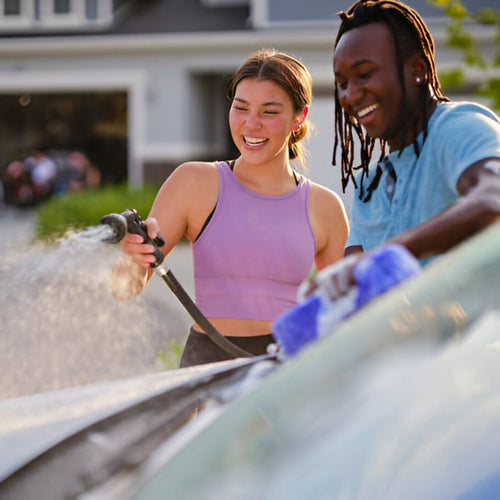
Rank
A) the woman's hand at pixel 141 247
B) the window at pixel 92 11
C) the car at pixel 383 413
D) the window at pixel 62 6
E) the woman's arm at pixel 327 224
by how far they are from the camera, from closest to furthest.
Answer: the car at pixel 383 413
the woman's hand at pixel 141 247
the woman's arm at pixel 327 224
the window at pixel 92 11
the window at pixel 62 6

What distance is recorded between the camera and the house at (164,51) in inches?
631

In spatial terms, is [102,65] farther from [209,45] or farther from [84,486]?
[84,486]

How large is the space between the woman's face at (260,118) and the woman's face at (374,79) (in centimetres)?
80

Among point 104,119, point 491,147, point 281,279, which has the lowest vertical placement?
point 104,119

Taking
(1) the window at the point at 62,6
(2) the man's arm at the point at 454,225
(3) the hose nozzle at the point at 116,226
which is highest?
(2) the man's arm at the point at 454,225

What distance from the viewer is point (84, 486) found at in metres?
1.22

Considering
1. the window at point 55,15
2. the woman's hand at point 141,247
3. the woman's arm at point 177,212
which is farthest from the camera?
the window at point 55,15

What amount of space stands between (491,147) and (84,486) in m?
0.82

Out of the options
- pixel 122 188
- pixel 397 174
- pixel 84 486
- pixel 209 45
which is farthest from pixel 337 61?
pixel 209 45

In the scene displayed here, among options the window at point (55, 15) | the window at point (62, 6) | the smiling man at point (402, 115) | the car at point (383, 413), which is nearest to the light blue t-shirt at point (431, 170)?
the smiling man at point (402, 115)

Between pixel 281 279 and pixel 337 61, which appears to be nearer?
pixel 337 61

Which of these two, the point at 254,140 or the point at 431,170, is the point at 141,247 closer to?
the point at 254,140

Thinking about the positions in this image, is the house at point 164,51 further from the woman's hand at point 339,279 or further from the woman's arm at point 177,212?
the woman's hand at point 339,279

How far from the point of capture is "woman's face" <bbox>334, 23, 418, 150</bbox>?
1628 millimetres
